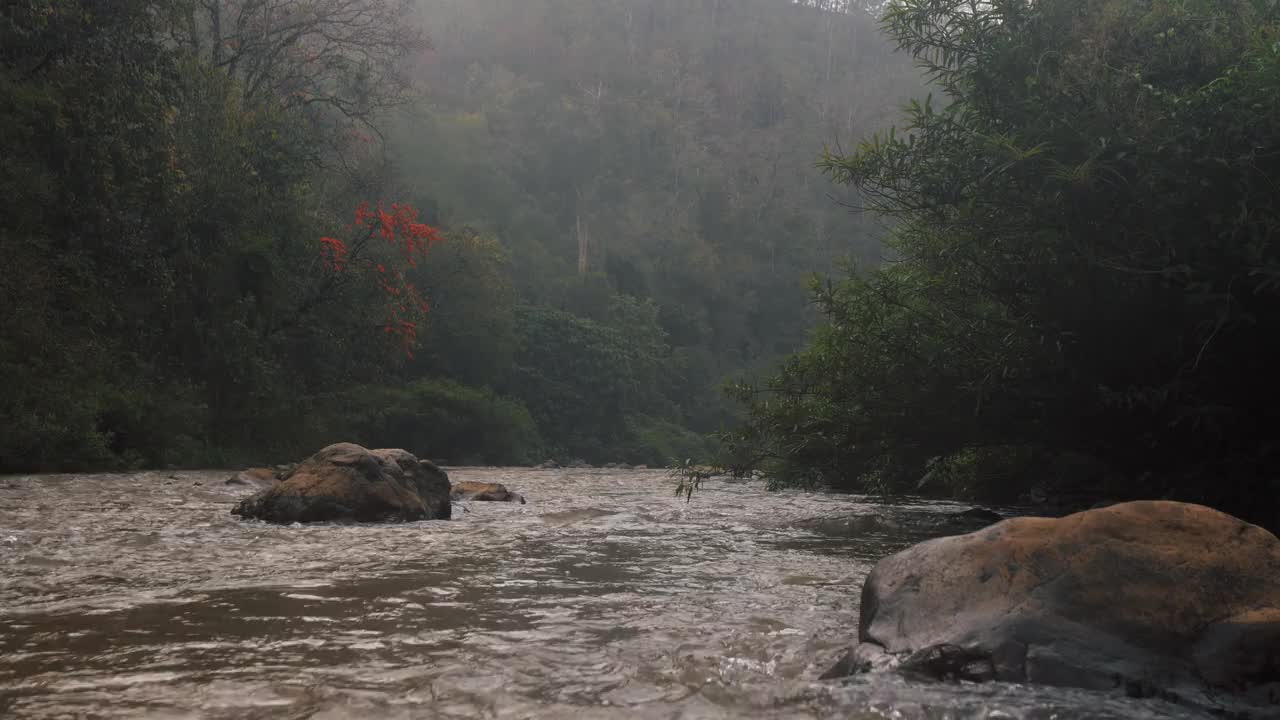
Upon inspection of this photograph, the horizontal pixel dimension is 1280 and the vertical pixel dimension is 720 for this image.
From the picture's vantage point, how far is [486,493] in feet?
44.3

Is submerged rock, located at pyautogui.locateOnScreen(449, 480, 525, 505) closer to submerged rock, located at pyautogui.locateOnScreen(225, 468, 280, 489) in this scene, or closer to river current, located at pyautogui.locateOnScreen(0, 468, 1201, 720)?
submerged rock, located at pyautogui.locateOnScreen(225, 468, 280, 489)

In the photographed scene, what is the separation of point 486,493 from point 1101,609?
415 inches

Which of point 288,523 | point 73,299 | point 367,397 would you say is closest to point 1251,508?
point 288,523

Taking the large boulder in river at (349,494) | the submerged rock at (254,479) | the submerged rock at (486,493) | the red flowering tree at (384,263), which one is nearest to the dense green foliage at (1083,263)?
the large boulder in river at (349,494)

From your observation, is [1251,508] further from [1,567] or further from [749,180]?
[749,180]

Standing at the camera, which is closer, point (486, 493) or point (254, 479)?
point (486, 493)

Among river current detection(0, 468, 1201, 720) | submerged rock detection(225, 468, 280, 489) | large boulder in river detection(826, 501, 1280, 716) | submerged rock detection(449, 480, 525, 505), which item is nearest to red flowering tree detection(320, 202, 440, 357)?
submerged rock detection(225, 468, 280, 489)

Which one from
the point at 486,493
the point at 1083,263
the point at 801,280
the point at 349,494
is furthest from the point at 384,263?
the point at 1083,263

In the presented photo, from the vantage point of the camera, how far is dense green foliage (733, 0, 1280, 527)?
286 inches

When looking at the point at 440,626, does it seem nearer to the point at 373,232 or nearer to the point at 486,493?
the point at 486,493

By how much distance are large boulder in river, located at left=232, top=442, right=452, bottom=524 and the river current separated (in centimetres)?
42

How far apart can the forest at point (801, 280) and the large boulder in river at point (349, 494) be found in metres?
3.83

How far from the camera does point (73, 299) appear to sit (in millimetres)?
16312

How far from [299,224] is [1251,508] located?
1999cm
